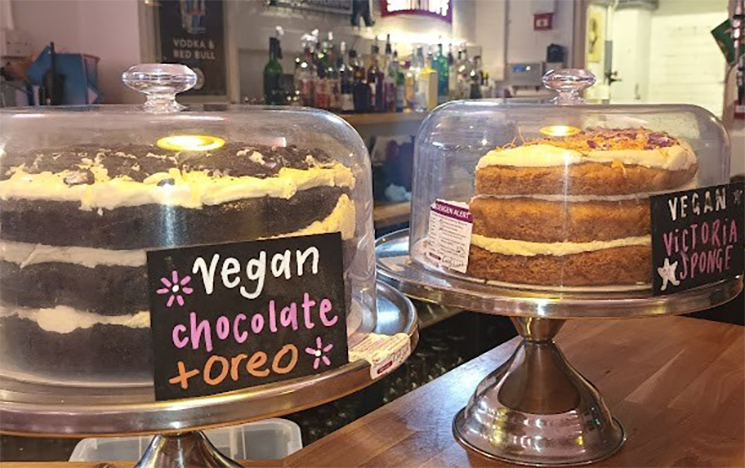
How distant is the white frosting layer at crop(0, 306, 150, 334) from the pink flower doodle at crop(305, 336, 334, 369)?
0.17 m

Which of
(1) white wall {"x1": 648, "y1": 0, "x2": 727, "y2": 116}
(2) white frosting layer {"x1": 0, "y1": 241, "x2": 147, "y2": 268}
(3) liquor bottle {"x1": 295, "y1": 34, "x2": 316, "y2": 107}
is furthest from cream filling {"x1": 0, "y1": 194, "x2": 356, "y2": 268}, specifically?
(1) white wall {"x1": 648, "y1": 0, "x2": 727, "y2": 116}

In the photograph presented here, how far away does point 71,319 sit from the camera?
80 cm

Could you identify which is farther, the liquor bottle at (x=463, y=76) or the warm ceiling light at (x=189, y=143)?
the liquor bottle at (x=463, y=76)

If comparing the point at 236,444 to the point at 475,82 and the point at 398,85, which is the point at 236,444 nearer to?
the point at 398,85

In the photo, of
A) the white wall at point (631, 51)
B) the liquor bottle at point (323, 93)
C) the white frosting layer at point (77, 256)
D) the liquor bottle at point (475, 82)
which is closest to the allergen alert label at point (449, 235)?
the white frosting layer at point (77, 256)

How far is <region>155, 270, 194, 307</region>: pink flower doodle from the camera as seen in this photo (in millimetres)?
714

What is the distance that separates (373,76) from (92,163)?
2466 mm

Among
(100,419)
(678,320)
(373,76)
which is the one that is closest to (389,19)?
(373,76)

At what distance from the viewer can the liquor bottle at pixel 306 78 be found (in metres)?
2.92

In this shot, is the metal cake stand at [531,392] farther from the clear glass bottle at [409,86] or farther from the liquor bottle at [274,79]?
the clear glass bottle at [409,86]

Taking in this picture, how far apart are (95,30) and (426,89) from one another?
4.79 feet

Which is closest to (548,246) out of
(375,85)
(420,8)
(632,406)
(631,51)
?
(632,406)

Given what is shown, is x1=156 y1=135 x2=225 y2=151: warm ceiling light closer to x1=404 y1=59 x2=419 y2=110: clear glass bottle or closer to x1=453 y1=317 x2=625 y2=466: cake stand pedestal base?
x1=453 y1=317 x2=625 y2=466: cake stand pedestal base

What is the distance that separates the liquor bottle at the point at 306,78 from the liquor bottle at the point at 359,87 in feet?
0.68
